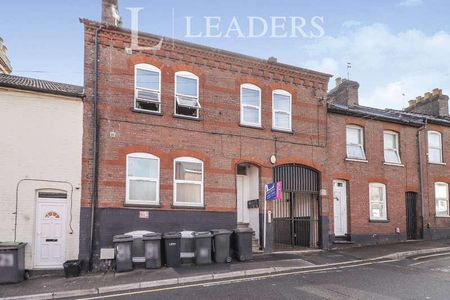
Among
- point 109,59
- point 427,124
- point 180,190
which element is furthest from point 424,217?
point 109,59

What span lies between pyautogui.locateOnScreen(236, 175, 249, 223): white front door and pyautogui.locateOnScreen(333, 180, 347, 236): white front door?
166 inches

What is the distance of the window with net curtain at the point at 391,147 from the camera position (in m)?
21.5

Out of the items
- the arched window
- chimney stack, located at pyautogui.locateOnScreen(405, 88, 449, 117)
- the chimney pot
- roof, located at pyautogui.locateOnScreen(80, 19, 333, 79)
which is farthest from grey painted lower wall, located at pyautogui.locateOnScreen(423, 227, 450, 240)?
the arched window

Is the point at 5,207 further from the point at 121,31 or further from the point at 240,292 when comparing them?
the point at 240,292

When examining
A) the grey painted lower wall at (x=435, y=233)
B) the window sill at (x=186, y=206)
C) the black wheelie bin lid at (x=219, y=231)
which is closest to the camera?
the black wheelie bin lid at (x=219, y=231)

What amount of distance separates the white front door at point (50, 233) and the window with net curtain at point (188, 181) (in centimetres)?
387

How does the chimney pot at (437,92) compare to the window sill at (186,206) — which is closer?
the window sill at (186,206)

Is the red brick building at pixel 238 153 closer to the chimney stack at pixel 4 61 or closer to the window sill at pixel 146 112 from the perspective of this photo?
the window sill at pixel 146 112

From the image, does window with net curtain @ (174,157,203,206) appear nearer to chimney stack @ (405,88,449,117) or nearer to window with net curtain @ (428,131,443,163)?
window with net curtain @ (428,131,443,163)

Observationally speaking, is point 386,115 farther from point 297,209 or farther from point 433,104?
point 297,209

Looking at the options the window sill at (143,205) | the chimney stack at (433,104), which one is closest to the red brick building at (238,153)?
the window sill at (143,205)

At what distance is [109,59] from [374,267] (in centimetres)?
1118

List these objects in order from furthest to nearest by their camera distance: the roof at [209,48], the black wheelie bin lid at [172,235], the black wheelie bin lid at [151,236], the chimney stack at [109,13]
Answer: the chimney stack at [109,13], the roof at [209,48], the black wheelie bin lid at [172,235], the black wheelie bin lid at [151,236]

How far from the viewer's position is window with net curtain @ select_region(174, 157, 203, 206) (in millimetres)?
16031
